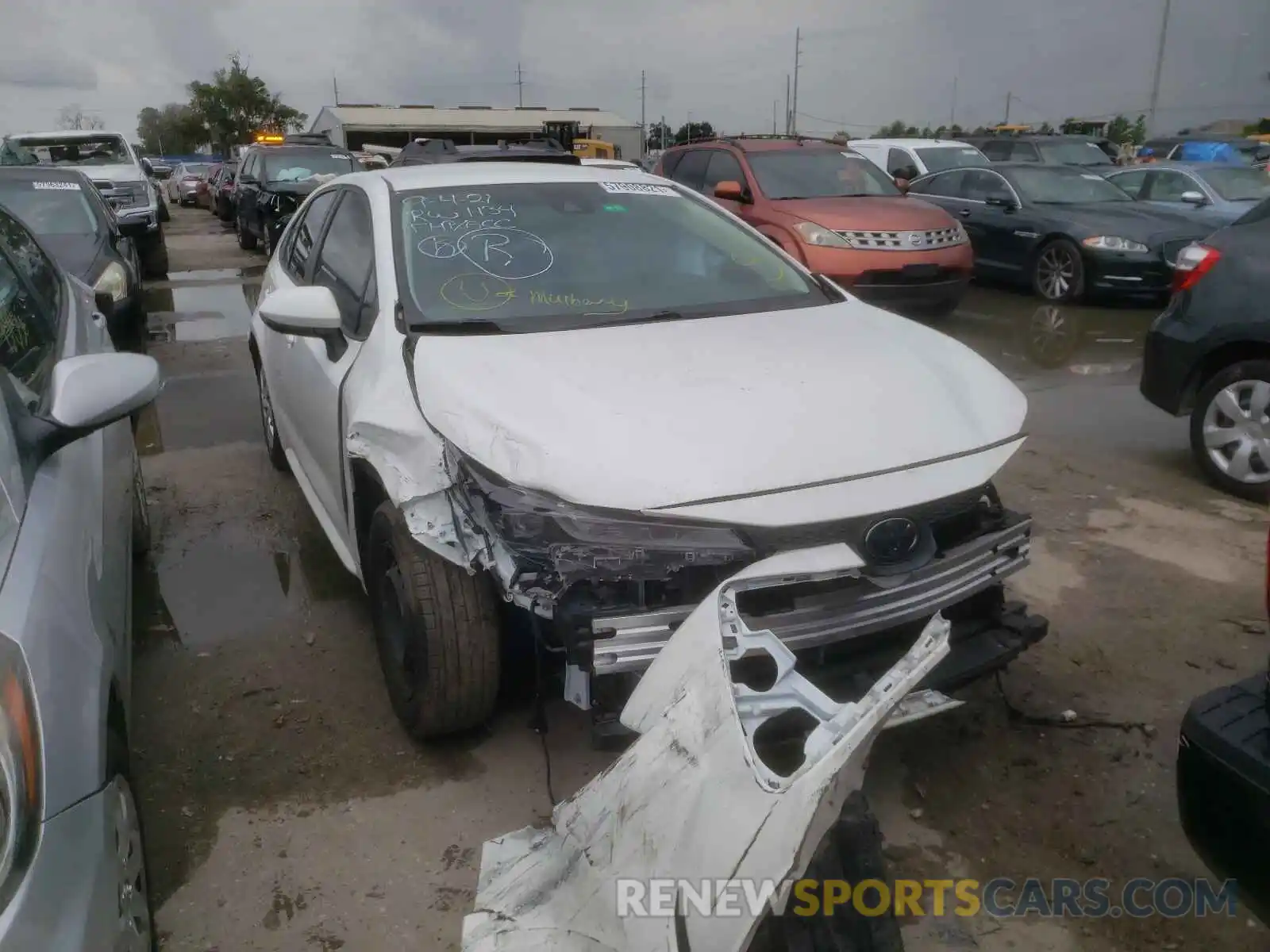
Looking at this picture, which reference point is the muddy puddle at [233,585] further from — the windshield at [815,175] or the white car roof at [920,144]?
the white car roof at [920,144]

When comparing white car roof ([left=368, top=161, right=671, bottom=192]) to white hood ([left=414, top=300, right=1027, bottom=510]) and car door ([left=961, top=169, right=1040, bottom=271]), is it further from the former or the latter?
car door ([left=961, top=169, right=1040, bottom=271])

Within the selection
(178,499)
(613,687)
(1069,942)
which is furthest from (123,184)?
(1069,942)

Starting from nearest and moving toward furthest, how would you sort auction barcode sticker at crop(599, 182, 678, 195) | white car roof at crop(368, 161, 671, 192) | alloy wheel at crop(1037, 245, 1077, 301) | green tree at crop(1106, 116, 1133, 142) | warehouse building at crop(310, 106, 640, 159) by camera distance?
white car roof at crop(368, 161, 671, 192), auction barcode sticker at crop(599, 182, 678, 195), alloy wheel at crop(1037, 245, 1077, 301), warehouse building at crop(310, 106, 640, 159), green tree at crop(1106, 116, 1133, 142)

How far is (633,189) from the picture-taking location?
4070 millimetres

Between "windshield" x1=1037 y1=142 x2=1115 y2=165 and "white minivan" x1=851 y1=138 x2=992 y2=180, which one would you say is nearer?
"white minivan" x1=851 y1=138 x2=992 y2=180

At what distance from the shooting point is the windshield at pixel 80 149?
15.0m

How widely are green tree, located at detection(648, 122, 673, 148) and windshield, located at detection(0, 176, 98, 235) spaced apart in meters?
49.5

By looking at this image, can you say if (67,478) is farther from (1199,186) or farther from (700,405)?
(1199,186)

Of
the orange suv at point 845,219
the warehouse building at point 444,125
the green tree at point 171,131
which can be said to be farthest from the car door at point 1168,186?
the green tree at point 171,131

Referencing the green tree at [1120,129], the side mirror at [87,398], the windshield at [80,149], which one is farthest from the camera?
the green tree at [1120,129]

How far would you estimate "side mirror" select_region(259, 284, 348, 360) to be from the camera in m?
3.30

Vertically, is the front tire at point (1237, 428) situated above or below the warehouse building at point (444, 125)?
below

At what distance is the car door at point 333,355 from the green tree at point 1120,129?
53.6 meters

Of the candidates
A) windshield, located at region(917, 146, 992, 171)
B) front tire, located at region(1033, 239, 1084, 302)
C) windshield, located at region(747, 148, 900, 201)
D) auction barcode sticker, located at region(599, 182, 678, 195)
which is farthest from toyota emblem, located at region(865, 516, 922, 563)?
windshield, located at region(917, 146, 992, 171)
